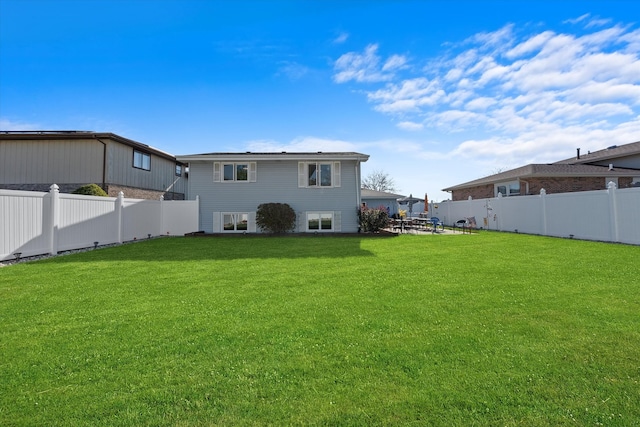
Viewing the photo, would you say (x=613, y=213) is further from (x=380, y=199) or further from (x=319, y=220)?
(x=380, y=199)

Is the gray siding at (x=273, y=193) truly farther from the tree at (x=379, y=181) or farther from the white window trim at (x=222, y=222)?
the tree at (x=379, y=181)

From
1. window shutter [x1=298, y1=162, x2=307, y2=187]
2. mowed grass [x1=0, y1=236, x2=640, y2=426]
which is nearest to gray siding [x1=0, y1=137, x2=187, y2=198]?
window shutter [x1=298, y1=162, x2=307, y2=187]

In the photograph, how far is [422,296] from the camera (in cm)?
497

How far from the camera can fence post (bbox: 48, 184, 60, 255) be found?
9688mm

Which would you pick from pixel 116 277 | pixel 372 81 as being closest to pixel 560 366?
pixel 116 277

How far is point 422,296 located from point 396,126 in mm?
15691

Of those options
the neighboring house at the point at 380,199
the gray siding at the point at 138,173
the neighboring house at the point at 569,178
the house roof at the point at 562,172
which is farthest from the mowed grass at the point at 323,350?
the neighboring house at the point at 380,199

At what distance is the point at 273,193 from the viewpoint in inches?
685

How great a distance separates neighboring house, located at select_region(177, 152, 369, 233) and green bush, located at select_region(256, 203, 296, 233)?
0.53m

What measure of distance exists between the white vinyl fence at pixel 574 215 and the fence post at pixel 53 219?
19.7 meters

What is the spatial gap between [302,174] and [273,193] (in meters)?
1.98

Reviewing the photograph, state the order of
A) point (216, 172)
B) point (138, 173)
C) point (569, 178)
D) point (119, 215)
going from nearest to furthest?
point (119, 215), point (216, 172), point (569, 178), point (138, 173)

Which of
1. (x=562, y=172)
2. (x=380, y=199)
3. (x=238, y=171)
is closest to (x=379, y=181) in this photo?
(x=380, y=199)

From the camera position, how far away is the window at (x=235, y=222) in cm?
1748
